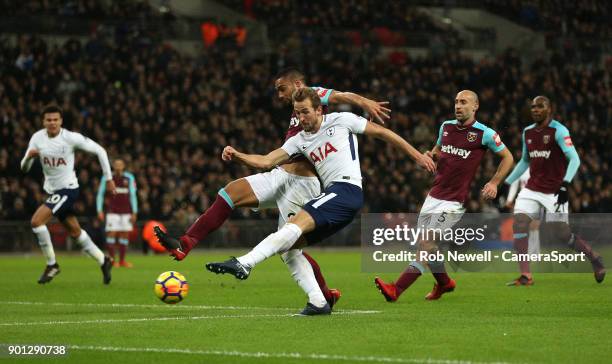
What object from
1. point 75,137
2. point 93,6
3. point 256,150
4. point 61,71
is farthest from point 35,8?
point 75,137

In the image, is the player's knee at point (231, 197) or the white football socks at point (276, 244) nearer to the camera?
the white football socks at point (276, 244)

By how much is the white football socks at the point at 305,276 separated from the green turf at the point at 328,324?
27 cm

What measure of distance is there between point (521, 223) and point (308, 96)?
662 cm

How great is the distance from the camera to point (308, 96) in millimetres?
10328

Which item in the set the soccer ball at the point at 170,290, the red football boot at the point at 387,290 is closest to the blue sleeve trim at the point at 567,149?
the red football boot at the point at 387,290

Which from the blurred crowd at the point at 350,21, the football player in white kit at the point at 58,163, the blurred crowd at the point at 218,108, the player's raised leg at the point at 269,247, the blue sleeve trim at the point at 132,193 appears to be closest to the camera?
the player's raised leg at the point at 269,247

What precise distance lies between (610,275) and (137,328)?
1064cm

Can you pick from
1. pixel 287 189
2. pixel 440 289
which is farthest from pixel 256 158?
pixel 440 289

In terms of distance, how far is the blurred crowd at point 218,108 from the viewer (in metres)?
30.8

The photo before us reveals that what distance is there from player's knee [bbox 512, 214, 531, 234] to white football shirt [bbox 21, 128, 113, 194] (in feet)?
20.1

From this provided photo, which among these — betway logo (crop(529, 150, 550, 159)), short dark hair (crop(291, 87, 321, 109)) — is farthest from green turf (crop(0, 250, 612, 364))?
short dark hair (crop(291, 87, 321, 109))

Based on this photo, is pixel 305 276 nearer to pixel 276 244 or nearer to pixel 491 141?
pixel 276 244

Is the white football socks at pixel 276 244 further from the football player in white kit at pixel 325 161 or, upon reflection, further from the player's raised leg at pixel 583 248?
the player's raised leg at pixel 583 248

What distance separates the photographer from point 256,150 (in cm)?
3328
